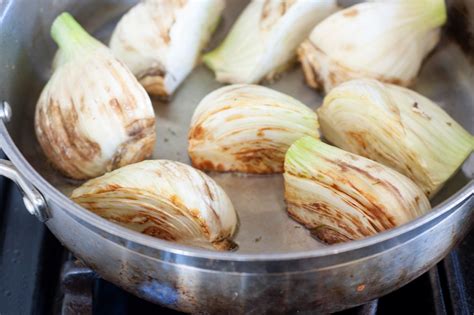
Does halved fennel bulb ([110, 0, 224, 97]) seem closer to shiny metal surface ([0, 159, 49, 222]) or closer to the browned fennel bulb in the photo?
the browned fennel bulb

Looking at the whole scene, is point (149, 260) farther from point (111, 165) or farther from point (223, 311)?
point (111, 165)

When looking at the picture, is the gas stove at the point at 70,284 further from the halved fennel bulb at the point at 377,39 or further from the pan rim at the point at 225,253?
the halved fennel bulb at the point at 377,39

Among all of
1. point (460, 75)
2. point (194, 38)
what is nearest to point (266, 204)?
point (194, 38)

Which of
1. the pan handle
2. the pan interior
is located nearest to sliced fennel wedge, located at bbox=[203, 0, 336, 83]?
the pan interior

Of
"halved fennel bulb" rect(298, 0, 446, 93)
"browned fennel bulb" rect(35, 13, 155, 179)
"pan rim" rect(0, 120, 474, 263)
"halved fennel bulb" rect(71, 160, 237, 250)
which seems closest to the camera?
"pan rim" rect(0, 120, 474, 263)

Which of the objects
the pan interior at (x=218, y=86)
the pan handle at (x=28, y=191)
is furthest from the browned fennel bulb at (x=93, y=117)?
the pan handle at (x=28, y=191)

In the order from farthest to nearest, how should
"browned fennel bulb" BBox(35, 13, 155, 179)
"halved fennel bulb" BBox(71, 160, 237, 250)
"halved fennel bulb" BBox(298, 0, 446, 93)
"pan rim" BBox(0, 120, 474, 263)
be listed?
"halved fennel bulb" BBox(298, 0, 446, 93) → "browned fennel bulb" BBox(35, 13, 155, 179) → "halved fennel bulb" BBox(71, 160, 237, 250) → "pan rim" BBox(0, 120, 474, 263)

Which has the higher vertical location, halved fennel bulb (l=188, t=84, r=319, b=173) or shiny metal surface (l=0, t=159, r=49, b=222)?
shiny metal surface (l=0, t=159, r=49, b=222)
